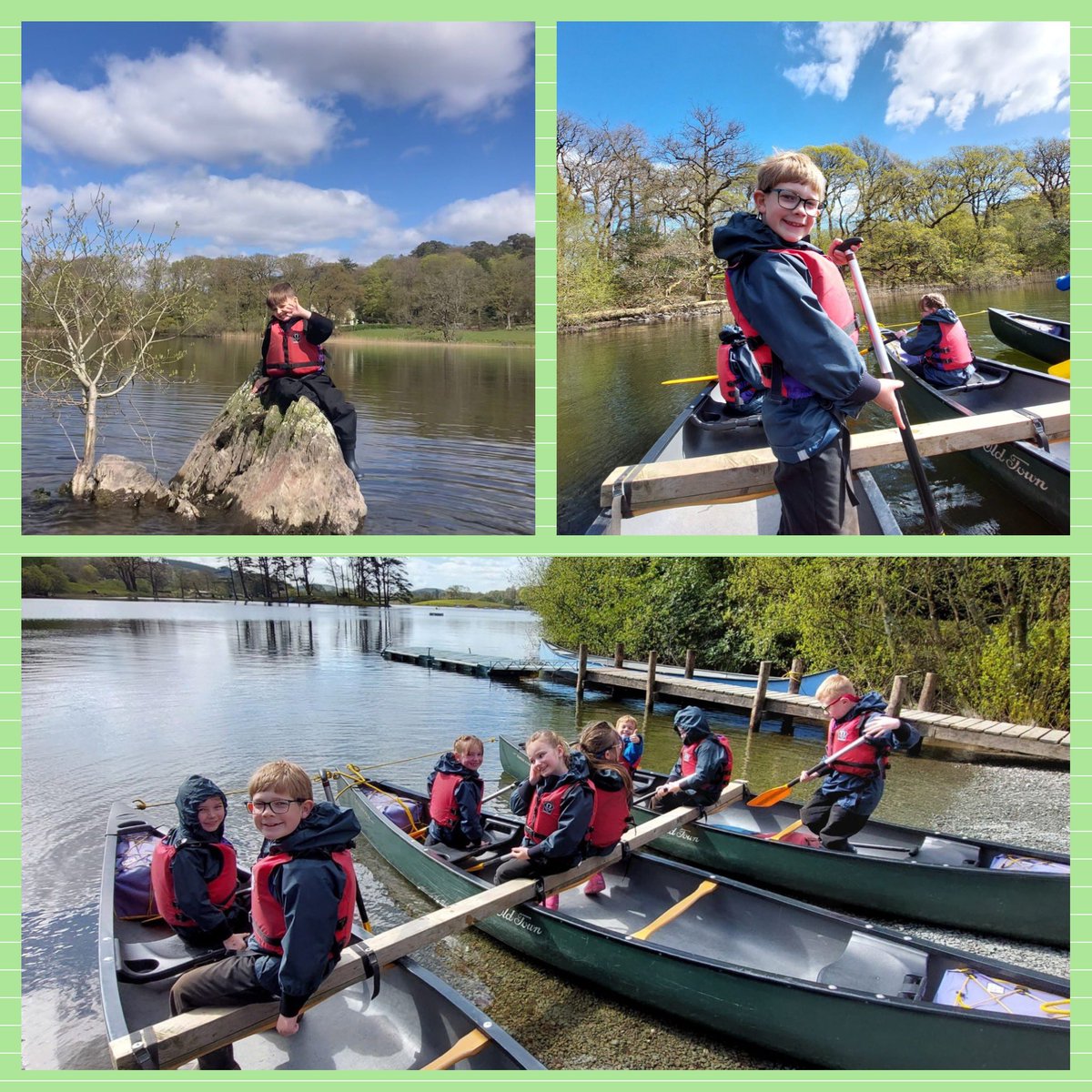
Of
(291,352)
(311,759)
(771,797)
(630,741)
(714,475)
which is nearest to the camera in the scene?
(714,475)

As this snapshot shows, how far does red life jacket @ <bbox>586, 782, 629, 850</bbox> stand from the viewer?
3924mm

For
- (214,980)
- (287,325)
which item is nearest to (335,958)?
(214,980)

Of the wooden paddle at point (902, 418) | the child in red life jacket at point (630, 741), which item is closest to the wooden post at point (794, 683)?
the child in red life jacket at point (630, 741)

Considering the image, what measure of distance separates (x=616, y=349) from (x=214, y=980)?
21.8 feet

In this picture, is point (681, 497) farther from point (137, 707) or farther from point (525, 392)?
point (137, 707)

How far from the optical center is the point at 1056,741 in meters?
7.33

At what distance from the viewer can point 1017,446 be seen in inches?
196

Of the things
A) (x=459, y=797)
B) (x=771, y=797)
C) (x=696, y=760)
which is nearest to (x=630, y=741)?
(x=696, y=760)

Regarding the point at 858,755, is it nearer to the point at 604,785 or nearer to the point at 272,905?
the point at 604,785

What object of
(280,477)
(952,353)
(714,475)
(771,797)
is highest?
(952,353)

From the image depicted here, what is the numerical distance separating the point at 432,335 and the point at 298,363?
6.06 m

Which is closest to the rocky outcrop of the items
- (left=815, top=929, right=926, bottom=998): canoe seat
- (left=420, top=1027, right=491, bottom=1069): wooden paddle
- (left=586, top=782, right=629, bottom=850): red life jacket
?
(left=586, top=782, right=629, bottom=850): red life jacket

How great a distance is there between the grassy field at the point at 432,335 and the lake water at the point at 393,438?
1.16 feet

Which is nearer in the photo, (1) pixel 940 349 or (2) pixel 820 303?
(2) pixel 820 303
